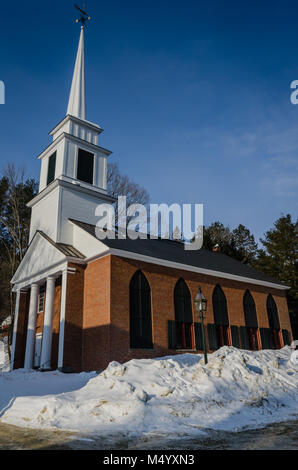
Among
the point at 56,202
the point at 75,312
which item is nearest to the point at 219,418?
the point at 75,312

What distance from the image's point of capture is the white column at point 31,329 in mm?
20938

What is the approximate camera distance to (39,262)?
22469 mm

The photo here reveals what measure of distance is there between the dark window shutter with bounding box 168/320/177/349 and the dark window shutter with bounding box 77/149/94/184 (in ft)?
36.8

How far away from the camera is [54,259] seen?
2092cm

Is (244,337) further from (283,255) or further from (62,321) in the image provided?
(283,255)

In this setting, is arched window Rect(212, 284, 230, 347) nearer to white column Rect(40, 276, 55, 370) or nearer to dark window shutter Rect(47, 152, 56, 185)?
white column Rect(40, 276, 55, 370)

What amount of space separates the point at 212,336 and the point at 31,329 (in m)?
10.7

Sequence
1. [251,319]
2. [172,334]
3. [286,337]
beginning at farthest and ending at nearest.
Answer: [286,337]
[251,319]
[172,334]

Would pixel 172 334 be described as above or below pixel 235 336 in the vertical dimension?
below

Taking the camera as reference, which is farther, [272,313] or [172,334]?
[272,313]

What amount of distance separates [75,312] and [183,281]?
6.68m

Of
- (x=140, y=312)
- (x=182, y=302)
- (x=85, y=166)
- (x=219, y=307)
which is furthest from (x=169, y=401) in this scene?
(x=85, y=166)

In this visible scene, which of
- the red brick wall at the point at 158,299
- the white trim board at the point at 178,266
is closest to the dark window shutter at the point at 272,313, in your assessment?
the red brick wall at the point at 158,299

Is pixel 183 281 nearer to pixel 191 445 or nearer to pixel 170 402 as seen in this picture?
pixel 170 402
